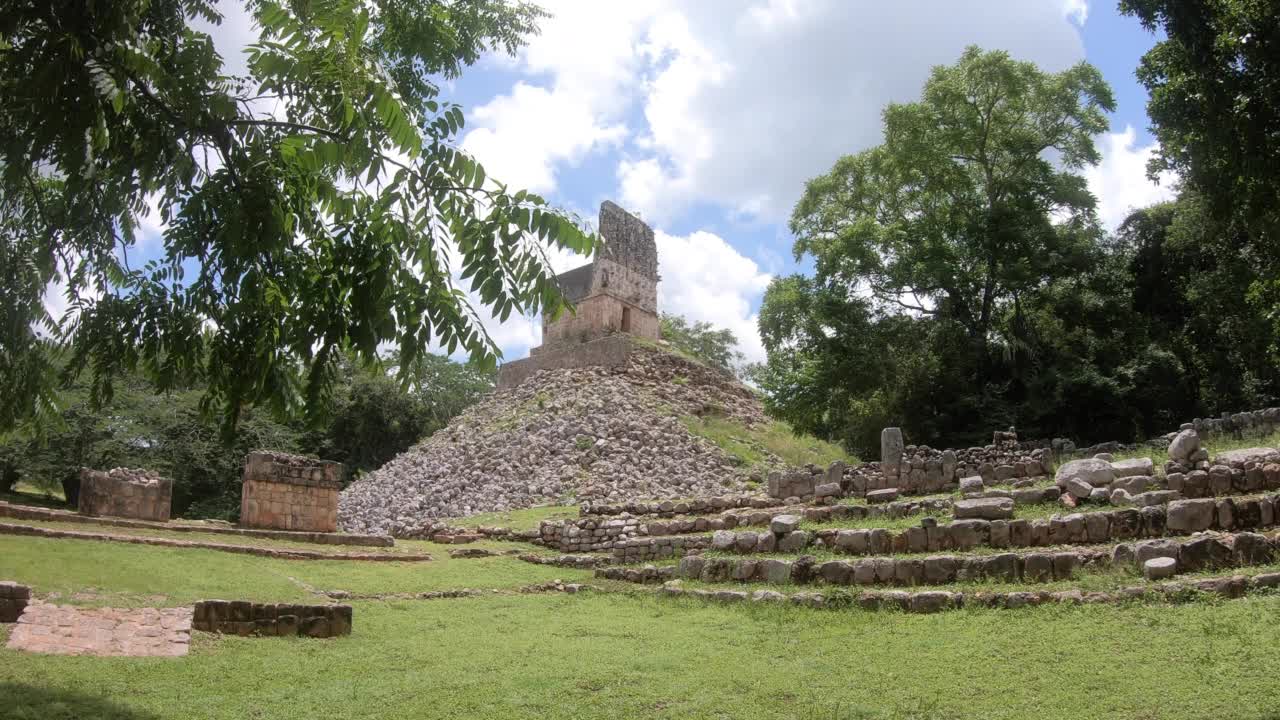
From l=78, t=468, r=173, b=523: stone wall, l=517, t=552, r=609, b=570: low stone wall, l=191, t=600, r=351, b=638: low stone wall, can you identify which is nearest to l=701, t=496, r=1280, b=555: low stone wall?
l=517, t=552, r=609, b=570: low stone wall

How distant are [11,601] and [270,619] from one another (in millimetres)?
2177

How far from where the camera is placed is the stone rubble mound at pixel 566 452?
23656 mm

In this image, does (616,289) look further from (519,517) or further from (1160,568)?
(1160,568)

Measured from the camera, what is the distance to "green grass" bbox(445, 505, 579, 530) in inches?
786

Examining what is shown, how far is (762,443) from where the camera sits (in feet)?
97.2

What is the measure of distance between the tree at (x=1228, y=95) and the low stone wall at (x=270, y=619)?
976 cm

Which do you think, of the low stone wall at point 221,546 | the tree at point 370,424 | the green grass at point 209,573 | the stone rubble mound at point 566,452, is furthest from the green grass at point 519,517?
the tree at point 370,424

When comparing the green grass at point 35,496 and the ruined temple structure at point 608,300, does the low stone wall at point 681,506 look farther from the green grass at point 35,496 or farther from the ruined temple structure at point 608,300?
the green grass at point 35,496

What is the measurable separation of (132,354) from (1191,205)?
76.6 feet

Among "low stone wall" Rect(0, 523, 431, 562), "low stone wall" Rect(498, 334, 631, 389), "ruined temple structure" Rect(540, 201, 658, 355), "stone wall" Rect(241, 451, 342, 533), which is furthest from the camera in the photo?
"ruined temple structure" Rect(540, 201, 658, 355)

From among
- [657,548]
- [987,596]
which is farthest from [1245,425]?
[657,548]

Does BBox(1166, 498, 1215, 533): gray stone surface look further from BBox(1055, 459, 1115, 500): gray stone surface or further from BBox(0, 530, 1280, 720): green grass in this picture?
BBox(0, 530, 1280, 720): green grass

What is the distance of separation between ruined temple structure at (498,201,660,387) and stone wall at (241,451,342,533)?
1473cm

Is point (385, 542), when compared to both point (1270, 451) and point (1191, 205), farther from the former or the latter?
point (1191, 205)
